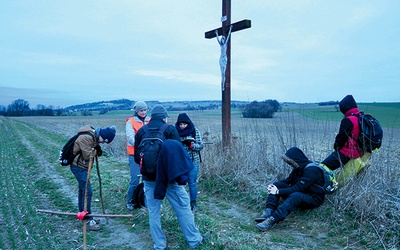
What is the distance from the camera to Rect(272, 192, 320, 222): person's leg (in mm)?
4449

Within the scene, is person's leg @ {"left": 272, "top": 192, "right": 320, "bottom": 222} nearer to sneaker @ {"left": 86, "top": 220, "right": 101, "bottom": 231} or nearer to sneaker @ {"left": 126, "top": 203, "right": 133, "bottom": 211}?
sneaker @ {"left": 126, "top": 203, "right": 133, "bottom": 211}

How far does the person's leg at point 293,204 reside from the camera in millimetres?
4449

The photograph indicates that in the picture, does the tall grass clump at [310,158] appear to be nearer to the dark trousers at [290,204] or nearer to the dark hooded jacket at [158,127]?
the dark trousers at [290,204]

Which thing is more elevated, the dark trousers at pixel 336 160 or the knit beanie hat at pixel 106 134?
the knit beanie hat at pixel 106 134

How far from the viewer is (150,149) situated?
3.81m

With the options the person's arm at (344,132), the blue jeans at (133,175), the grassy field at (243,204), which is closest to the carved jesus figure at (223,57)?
the grassy field at (243,204)

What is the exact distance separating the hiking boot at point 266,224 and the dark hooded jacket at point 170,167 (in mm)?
1436

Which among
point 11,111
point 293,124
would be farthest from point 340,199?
point 11,111

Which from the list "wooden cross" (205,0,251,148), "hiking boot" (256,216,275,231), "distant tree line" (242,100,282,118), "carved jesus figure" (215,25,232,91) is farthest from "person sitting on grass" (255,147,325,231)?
"distant tree line" (242,100,282,118)

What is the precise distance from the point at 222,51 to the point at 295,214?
387 cm

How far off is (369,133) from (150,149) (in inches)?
→ 127

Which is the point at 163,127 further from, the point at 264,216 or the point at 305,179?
the point at 305,179

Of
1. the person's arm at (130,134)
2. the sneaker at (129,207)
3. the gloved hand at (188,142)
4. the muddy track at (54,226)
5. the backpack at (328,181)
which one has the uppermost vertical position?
the person's arm at (130,134)

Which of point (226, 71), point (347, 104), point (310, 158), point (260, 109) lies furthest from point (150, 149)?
point (260, 109)
